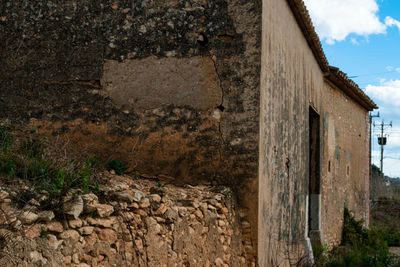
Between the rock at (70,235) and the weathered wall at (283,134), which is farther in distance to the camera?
the weathered wall at (283,134)

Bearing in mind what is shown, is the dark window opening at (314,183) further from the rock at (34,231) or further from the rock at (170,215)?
the rock at (34,231)

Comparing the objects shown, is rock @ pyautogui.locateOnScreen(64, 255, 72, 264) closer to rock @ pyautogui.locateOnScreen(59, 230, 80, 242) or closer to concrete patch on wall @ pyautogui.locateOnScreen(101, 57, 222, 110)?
rock @ pyautogui.locateOnScreen(59, 230, 80, 242)

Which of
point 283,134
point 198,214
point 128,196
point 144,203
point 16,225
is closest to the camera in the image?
point 16,225

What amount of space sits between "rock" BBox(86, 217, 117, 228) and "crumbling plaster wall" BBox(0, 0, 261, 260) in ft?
6.60

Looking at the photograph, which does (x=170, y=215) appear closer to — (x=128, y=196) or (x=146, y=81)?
(x=128, y=196)

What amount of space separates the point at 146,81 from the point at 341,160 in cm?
742

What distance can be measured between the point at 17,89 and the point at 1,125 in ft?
3.34

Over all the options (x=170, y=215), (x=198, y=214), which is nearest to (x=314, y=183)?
(x=198, y=214)

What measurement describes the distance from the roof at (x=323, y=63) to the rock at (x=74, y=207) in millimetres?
4753

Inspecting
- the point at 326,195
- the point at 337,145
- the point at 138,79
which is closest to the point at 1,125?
the point at 138,79

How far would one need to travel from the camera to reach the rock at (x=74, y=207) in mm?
2580

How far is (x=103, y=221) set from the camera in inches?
111

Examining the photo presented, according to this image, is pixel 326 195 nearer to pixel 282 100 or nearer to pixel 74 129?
pixel 282 100

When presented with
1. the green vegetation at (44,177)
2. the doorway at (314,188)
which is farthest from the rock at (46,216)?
the doorway at (314,188)
